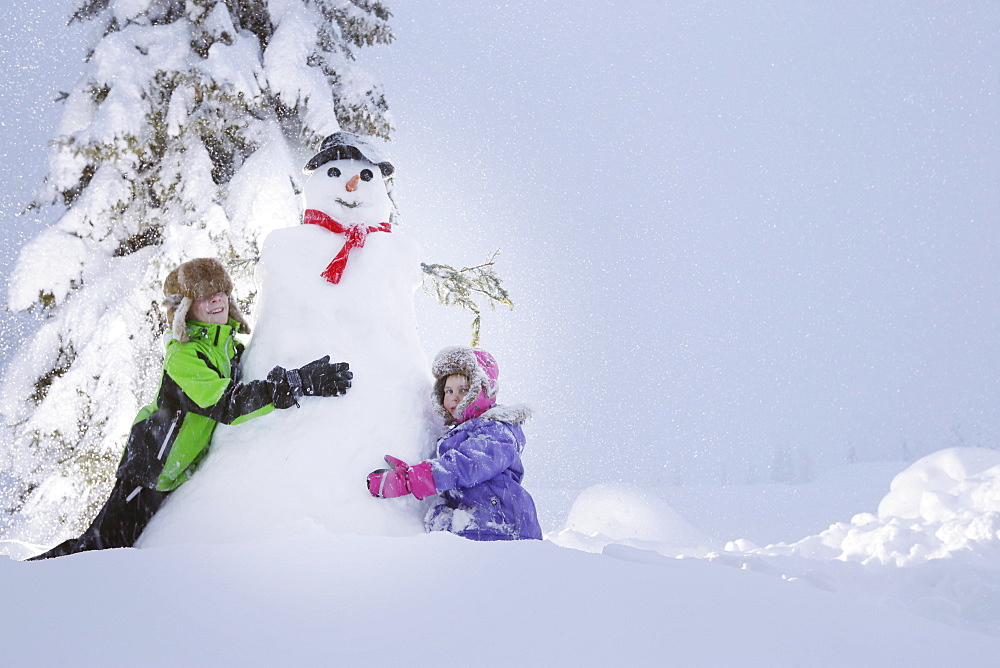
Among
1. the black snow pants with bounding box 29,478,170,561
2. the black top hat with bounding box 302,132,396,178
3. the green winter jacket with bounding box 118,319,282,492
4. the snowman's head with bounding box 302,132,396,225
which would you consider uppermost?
the black top hat with bounding box 302,132,396,178

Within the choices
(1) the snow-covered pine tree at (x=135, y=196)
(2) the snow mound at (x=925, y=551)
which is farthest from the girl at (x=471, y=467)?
(1) the snow-covered pine tree at (x=135, y=196)

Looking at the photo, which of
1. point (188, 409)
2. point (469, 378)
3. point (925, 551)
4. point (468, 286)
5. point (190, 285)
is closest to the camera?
point (188, 409)

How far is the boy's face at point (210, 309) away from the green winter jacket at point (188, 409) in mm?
66

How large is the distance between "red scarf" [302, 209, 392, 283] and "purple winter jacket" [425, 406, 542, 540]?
1000mm

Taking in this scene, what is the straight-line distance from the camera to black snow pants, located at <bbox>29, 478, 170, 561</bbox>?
2953mm

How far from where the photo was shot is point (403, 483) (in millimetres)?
2920

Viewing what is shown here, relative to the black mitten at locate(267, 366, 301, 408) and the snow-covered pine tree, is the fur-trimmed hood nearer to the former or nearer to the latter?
the black mitten at locate(267, 366, 301, 408)

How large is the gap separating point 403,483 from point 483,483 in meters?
0.37

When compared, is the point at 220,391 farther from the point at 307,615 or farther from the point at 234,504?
the point at 307,615

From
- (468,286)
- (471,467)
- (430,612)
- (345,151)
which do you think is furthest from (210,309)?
(468,286)

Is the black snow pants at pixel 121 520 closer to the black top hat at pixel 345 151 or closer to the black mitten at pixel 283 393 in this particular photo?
the black mitten at pixel 283 393

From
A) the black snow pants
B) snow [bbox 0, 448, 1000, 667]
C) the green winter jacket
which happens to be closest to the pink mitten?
the green winter jacket

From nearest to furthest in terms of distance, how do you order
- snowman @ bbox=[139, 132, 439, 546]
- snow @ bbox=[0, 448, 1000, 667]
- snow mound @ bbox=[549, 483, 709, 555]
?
snow @ bbox=[0, 448, 1000, 667] → snowman @ bbox=[139, 132, 439, 546] → snow mound @ bbox=[549, 483, 709, 555]

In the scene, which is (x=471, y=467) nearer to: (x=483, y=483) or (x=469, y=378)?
(x=483, y=483)
